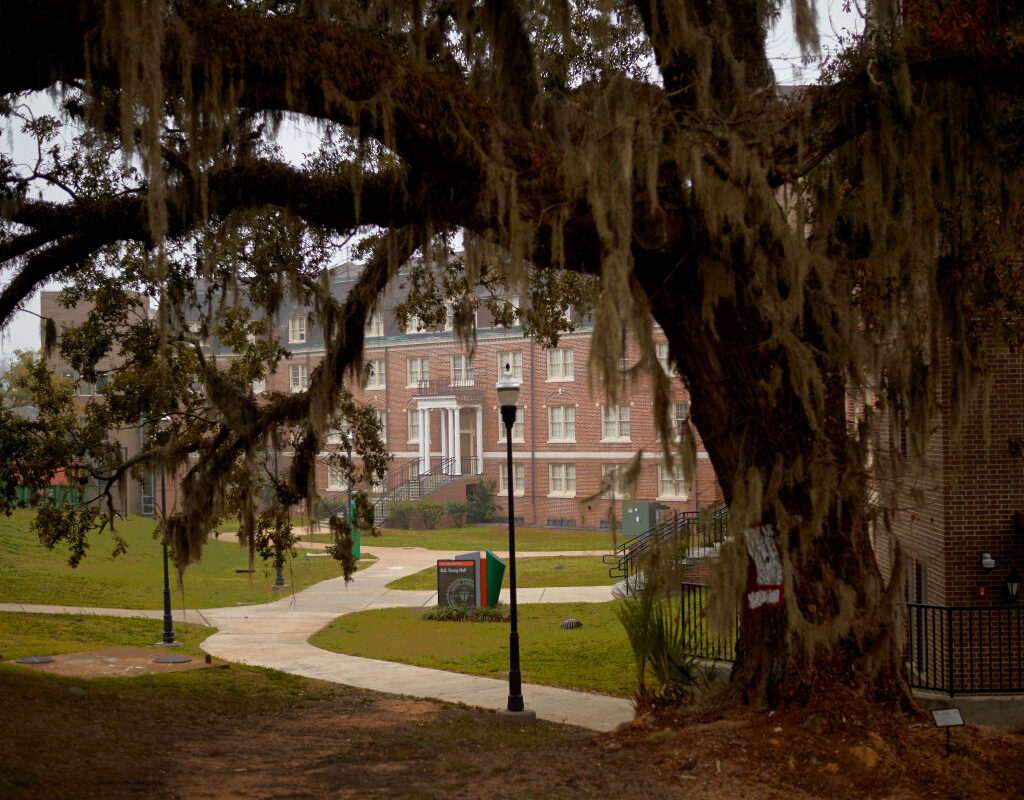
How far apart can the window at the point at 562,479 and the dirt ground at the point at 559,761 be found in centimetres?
3397

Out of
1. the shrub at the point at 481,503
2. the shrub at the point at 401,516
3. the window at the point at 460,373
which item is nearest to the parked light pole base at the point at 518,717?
the shrub at the point at 401,516

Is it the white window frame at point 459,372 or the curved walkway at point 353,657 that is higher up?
the white window frame at point 459,372

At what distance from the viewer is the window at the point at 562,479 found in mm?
43812

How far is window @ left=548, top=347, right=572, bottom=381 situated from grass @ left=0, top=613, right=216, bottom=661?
952 inches

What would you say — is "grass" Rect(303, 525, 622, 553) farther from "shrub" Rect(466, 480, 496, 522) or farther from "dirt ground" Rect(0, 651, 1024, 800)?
"dirt ground" Rect(0, 651, 1024, 800)

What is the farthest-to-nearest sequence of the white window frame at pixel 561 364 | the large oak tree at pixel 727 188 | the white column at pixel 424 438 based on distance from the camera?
1. the white column at pixel 424 438
2. the white window frame at pixel 561 364
3. the large oak tree at pixel 727 188

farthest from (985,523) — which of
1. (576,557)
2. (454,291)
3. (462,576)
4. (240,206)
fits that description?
(576,557)

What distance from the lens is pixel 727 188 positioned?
Result: 274 inches

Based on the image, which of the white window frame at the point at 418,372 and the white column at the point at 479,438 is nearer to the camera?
the white column at the point at 479,438

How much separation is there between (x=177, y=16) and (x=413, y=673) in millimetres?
11235

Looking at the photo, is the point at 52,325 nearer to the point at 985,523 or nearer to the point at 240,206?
the point at 240,206

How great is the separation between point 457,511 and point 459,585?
23.9 m

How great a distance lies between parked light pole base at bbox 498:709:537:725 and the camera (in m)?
12.0

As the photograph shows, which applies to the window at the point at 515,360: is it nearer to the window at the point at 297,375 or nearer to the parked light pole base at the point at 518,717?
the window at the point at 297,375
